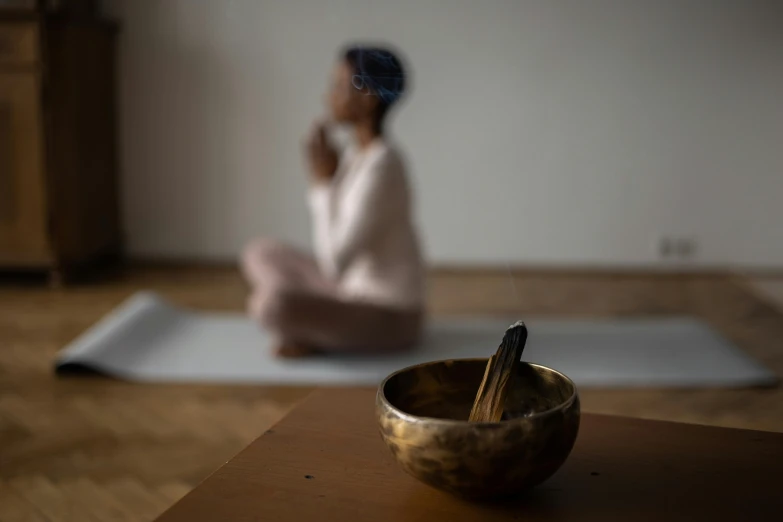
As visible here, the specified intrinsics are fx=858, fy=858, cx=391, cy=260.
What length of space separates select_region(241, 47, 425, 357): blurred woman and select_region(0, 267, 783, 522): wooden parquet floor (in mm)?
225

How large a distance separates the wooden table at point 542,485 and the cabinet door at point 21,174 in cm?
239

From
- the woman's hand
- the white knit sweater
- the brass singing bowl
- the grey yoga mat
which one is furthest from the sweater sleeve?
the brass singing bowl

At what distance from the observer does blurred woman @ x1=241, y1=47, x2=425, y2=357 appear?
2.06 m

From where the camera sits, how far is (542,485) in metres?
0.67

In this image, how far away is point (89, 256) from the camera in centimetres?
313

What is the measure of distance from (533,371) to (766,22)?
9.44 ft

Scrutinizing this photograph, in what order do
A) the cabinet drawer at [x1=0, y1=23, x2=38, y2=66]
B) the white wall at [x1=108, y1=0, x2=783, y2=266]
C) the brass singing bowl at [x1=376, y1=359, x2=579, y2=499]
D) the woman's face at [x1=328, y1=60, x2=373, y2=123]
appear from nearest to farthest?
the brass singing bowl at [x1=376, y1=359, x2=579, y2=499], the woman's face at [x1=328, y1=60, x2=373, y2=123], the cabinet drawer at [x1=0, y1=23, x2=38, y2=66], the white wall at [x1=108, y1=0, x2=783, y2=266]

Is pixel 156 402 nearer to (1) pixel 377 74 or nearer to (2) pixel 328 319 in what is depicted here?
(2) pixel 328 319

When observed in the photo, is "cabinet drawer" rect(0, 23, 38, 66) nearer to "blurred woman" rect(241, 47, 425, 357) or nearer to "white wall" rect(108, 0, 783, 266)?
"white wall" rect(108, 0, 783, 266)

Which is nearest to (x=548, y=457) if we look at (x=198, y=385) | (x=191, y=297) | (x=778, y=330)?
(x=198, y=385)

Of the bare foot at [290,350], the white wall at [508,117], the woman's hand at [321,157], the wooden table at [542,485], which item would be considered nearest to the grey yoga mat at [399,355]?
the bare foot at [290,350]

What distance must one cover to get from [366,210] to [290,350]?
0.40 meters

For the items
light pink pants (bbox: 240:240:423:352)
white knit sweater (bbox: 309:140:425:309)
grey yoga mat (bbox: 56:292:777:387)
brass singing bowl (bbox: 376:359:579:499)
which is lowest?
grey yoga mat (bbox: 56:292:777:387)

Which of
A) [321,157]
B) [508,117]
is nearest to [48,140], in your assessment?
[321,157]
